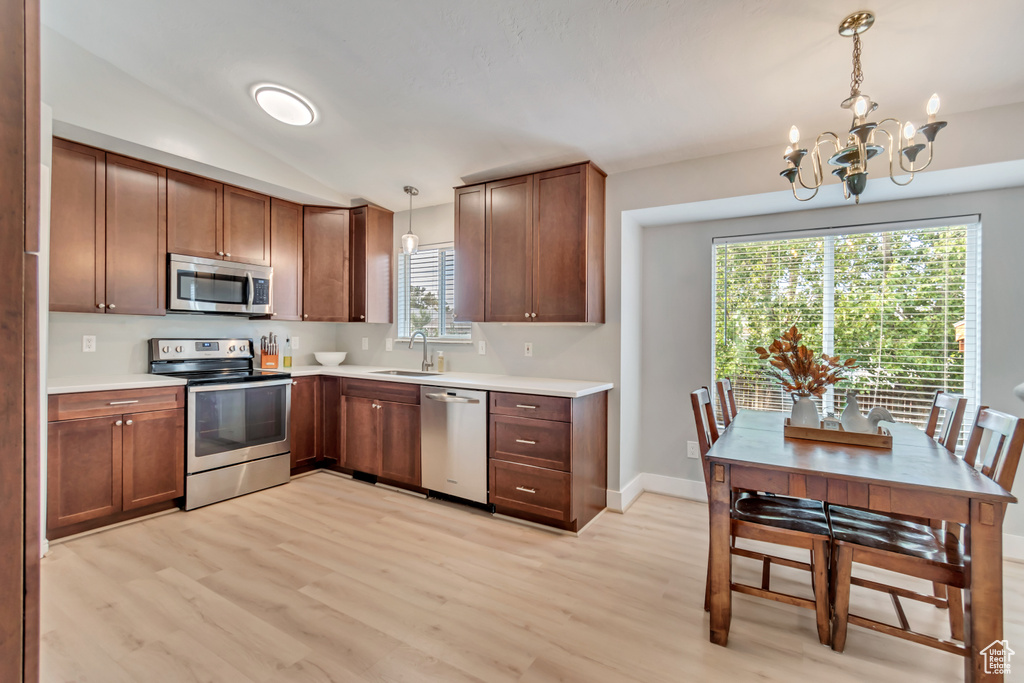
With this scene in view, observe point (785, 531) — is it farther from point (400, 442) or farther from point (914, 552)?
point (400, 442)

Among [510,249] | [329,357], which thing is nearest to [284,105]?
[510,249]

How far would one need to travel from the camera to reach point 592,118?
2.79 metres

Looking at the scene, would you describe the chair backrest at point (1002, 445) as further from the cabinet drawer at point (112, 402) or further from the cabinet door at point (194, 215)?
the cabinet door at point (194, 215)

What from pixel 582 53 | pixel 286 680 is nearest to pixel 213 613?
pixel 286 680

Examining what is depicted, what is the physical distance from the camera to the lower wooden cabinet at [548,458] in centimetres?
294

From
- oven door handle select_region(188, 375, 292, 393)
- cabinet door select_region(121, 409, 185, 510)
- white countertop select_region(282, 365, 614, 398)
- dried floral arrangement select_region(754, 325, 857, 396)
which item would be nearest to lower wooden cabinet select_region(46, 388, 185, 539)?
cabinet door select_region(121, 409, 185, 510)

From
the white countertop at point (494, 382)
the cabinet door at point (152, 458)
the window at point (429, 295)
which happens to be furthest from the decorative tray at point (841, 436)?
the cabinet door at point (152, 458)

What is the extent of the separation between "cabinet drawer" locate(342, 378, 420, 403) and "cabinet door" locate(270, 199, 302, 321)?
89 cm

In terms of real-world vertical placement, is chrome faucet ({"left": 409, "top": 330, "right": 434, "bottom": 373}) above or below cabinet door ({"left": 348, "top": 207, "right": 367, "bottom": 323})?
below

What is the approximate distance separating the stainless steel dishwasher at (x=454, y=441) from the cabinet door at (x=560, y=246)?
793mm

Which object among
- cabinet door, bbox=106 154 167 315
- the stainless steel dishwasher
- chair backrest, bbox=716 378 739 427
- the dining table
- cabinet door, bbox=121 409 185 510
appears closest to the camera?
the dining table

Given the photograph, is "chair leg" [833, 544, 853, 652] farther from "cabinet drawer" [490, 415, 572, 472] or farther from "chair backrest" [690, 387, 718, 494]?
"cabinet drawer" [490, 415, 572, 472]

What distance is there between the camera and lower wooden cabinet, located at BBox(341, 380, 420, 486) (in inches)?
142

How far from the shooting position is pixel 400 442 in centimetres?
366
